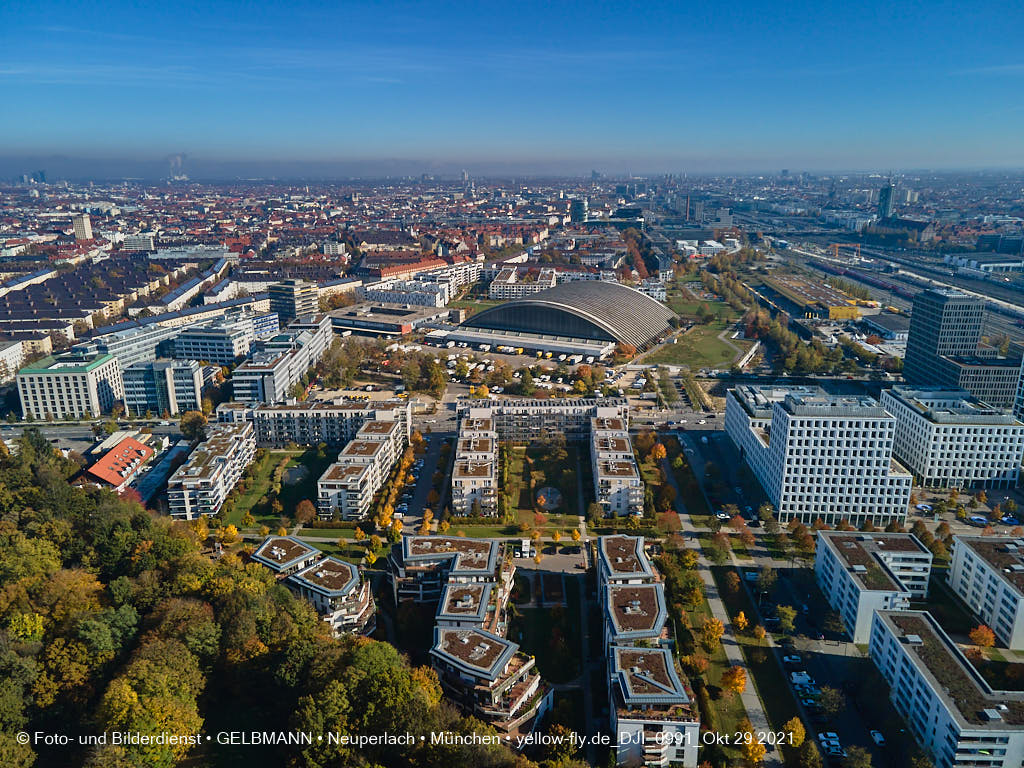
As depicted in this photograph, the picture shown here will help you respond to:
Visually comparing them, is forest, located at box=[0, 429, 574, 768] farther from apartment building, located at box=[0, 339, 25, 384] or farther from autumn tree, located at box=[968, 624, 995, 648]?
apartment building, located at box=[0, 339, 25, 384]

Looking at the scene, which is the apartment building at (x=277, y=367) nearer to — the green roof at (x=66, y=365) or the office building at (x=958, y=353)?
the green roof at (x=66, y=365)

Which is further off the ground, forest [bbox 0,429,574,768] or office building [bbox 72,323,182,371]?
office building [bbox 72,323,182,371]

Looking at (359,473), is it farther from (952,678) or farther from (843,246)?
(843,246)

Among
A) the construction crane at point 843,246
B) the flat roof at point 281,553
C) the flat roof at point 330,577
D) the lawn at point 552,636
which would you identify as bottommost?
the lawn at point 552,636

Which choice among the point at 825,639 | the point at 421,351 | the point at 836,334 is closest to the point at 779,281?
the point at 836,334

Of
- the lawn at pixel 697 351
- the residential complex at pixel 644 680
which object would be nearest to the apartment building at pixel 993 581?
the residential complex at pixel 644 680

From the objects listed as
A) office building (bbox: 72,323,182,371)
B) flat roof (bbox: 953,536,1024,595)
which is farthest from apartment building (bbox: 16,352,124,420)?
flat roof (bbox: 953,536,1024,595)

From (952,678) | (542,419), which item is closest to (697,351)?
(542,419)
